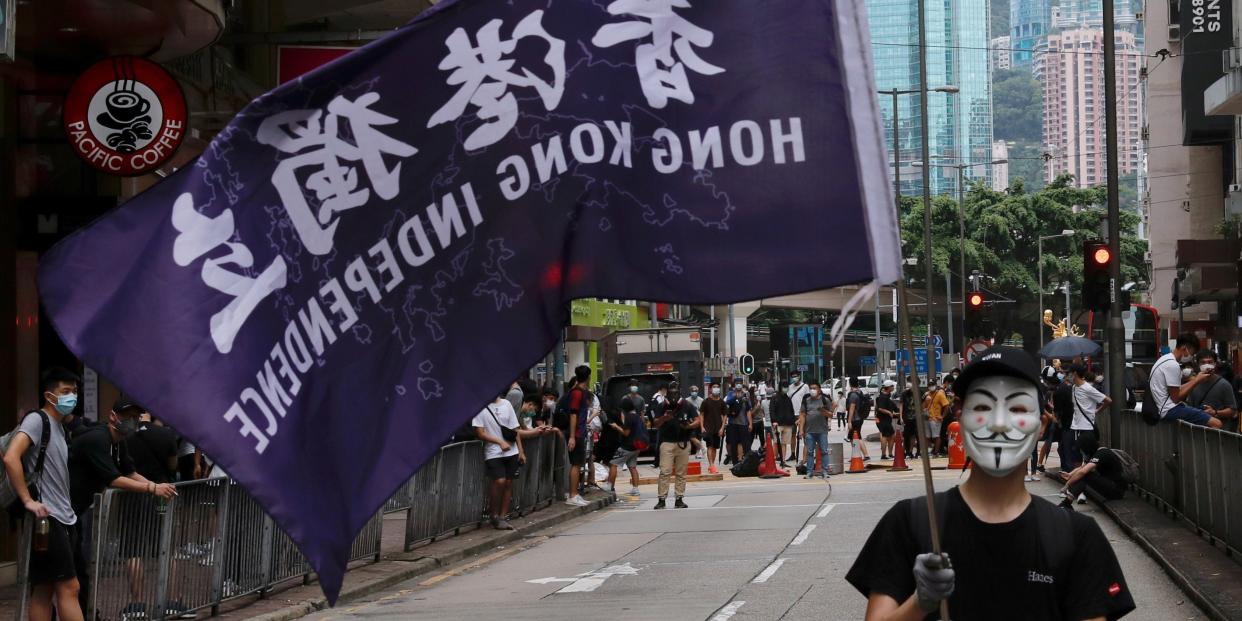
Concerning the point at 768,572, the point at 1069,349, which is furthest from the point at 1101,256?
the point at 768,572

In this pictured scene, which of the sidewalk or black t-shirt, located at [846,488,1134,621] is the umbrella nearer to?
the sidewalk

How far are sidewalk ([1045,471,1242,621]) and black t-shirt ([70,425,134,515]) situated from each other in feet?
23.5

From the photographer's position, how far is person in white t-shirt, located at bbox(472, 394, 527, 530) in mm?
19500

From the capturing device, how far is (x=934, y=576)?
12.2 ft

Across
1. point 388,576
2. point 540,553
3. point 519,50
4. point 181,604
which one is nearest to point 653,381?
point 540,553

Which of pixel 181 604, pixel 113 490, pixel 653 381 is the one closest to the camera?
pixel 113 490

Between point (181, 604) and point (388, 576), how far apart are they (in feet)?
10.2

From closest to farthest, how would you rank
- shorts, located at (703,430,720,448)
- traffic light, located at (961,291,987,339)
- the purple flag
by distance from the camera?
the purple flag < traffic light, located at (961,291,987,339) < shorts, located at (703,430,720,448)

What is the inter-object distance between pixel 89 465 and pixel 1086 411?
579 inches

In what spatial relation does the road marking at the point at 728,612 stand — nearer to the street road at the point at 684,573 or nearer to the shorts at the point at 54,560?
→ the street road at the point at 684,573

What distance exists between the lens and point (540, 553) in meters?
18.0

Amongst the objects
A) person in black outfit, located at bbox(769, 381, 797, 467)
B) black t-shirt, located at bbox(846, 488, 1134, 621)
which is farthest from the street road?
person in black outfit, located at bbox(769, 381, 797, 467)

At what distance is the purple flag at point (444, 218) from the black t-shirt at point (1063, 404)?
21401 mm

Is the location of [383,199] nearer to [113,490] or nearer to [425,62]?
[425,62]
